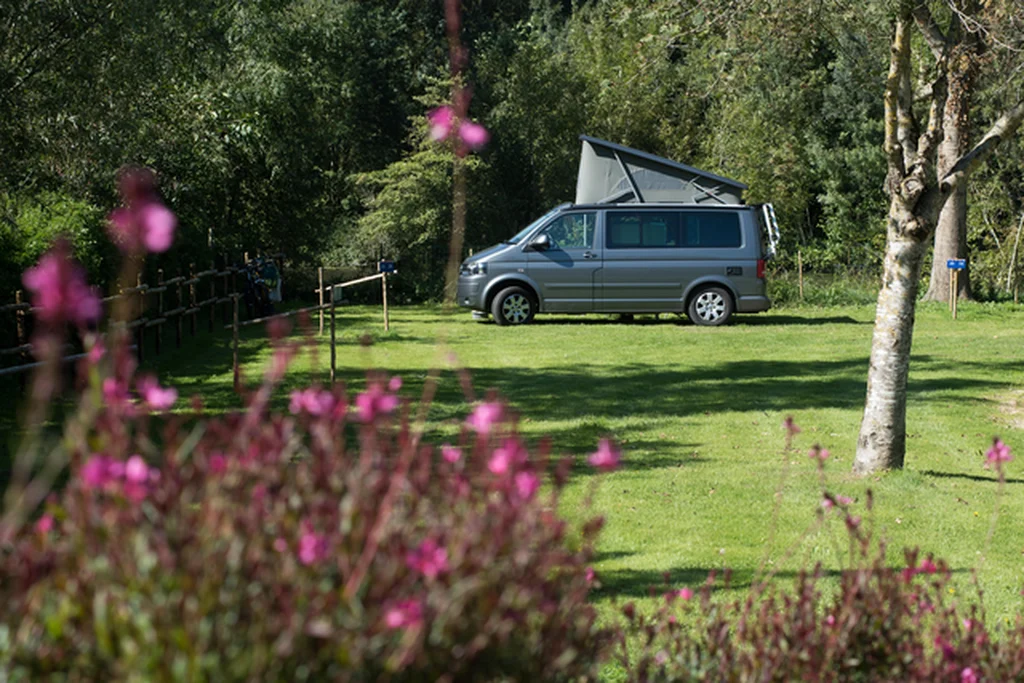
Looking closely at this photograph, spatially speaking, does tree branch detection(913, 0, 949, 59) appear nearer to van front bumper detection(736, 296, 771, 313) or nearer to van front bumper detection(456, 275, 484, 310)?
van front bumper detection(736, 296, 771, 313)

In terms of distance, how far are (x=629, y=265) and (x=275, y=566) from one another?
61.2 ft

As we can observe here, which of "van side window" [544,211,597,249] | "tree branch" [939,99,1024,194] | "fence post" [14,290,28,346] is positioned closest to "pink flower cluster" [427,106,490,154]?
"tree branch" [939,99,1024,194]

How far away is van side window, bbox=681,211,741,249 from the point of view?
20.8 m

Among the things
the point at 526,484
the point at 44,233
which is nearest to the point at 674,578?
the point at 526,484

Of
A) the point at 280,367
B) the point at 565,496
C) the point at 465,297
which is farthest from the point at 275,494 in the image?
the point at 465,297

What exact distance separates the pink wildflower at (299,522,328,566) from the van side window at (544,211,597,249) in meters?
18.7

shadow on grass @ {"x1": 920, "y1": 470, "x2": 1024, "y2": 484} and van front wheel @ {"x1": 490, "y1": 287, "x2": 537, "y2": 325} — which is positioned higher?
van front wheel @ {"x1": 490, "y1": 287, "x2": 537, "y2": 325}

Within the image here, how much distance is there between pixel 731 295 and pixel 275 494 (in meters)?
18.8

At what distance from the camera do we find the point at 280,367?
212 centimetres

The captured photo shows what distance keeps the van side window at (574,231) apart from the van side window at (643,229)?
0.31 m

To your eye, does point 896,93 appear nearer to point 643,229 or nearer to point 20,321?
point 20,321

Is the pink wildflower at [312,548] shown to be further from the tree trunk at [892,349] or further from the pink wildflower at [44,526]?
the tree trunk at [892,349]

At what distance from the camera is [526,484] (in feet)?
7.91

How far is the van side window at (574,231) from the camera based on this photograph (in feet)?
67.9
